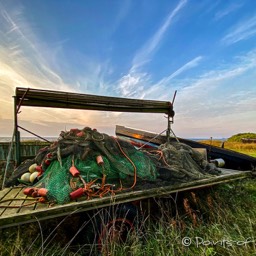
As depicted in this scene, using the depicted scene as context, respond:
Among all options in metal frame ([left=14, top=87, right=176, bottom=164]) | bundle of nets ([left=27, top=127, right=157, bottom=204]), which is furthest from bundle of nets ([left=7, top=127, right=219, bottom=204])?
metal frame ([left=14, top=87, right=176, bottom=164])

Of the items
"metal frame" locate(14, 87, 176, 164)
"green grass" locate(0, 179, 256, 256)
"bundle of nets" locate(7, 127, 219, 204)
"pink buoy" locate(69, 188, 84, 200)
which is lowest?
"green grass" locate(0, 179, 256, 256)

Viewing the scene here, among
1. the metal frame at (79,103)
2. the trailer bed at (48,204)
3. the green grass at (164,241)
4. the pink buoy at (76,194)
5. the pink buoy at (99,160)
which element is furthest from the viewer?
the metal frame at (79,103)

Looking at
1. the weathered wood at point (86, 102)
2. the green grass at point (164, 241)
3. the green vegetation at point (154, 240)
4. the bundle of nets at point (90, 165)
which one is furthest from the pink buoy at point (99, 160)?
the weathered wood at point (86, 102)

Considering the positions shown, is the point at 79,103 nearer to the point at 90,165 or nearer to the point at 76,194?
the point at 90,165

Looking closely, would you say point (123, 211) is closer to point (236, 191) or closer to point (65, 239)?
point (65, 239)

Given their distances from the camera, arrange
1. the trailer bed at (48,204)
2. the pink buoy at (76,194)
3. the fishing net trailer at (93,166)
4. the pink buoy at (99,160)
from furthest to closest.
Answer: the pink buoy at (99,160), the fishing net trailer at (93,166), the pink buoy at (76,194), the trailer bed at (48,204)

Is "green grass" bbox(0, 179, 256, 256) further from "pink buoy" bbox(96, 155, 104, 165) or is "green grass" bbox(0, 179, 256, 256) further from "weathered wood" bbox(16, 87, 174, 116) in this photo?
"weathered wood" bbox(16, 87, 174, 116)

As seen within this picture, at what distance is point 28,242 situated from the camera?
2398mm

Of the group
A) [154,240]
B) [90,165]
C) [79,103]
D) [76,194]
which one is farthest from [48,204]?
[79,103]

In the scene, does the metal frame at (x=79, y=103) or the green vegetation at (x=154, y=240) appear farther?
the metal frame at (x=79, y=103)

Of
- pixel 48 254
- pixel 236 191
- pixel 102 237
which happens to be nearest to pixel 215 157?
pixel 236 191

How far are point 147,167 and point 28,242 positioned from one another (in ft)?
6.05

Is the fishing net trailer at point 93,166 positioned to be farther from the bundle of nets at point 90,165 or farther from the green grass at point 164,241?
the green grass at point 164,241

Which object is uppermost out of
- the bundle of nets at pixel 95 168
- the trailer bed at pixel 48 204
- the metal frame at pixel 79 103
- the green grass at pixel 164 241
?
the metal frame at pixel 79 103
